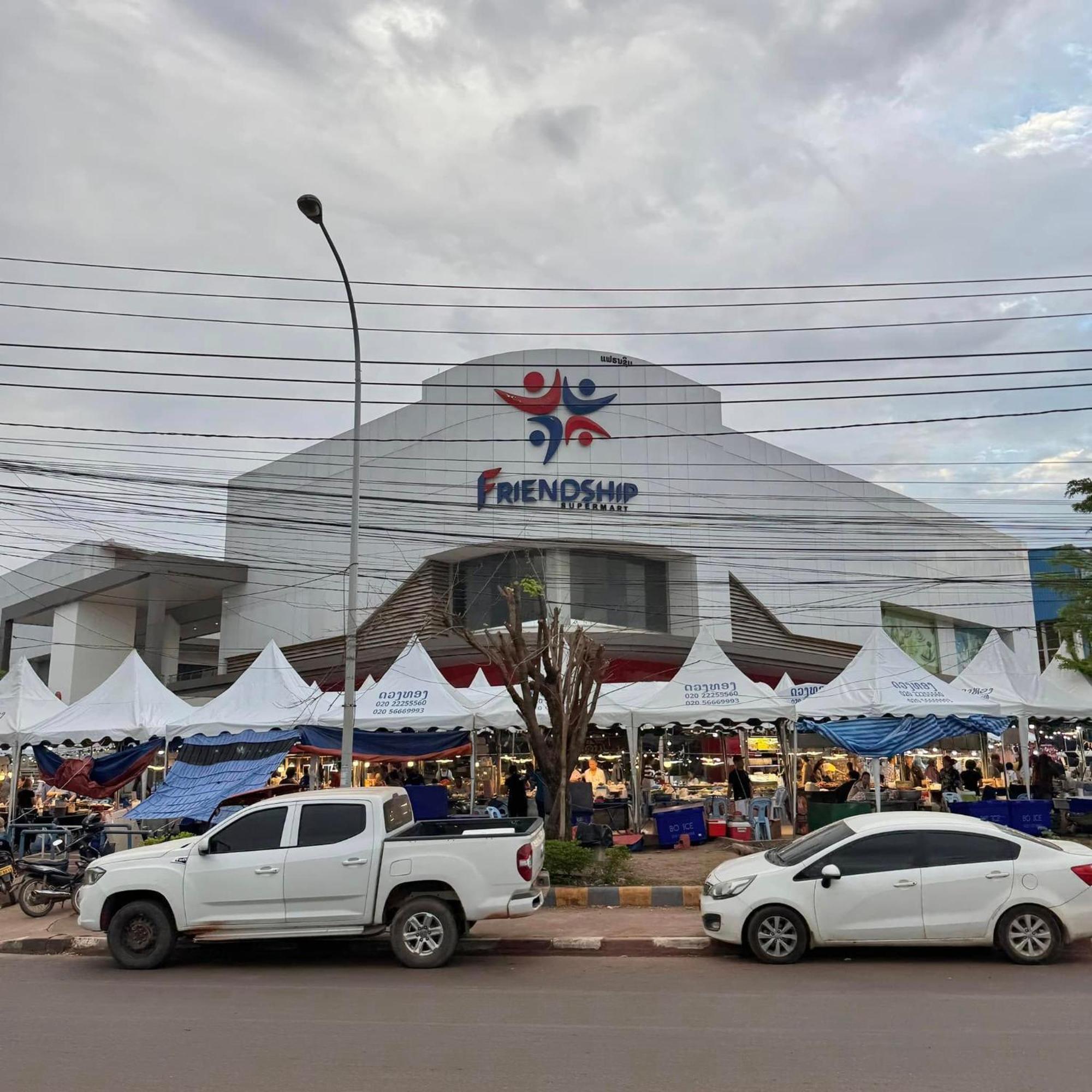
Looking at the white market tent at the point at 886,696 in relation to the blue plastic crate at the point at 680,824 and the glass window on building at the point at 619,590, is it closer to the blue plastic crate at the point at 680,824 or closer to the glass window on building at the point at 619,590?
the blue plastic crate at the point at 680,824

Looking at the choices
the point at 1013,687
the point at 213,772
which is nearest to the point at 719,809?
the point at 1013,687

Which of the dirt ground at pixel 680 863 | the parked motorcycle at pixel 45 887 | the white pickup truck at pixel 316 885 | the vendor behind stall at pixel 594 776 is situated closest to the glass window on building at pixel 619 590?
the vendor behind stall at pixel 594 776

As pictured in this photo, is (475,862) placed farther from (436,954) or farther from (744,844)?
(744,844)

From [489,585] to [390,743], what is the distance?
15.0 metres

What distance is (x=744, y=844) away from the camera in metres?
18.8

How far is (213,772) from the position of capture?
17.6 meters

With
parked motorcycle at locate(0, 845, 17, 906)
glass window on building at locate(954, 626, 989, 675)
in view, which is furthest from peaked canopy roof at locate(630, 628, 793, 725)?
glass window on building at locate(954, 626, 989, 675)

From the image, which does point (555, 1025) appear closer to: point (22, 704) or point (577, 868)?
point (577, 868)

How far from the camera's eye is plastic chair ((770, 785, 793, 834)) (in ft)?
68.3

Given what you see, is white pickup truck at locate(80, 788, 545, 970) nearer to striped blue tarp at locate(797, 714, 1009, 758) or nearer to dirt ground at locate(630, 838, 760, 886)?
dirt ground at locate(630, 838, 760, 886)

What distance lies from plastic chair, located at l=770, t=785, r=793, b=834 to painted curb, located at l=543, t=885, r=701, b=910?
758 centimetres

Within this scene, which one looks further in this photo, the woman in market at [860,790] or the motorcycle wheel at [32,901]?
the woman in market at [860,790]

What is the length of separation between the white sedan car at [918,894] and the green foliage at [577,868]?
434 cm

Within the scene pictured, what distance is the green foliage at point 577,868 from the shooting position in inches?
555
